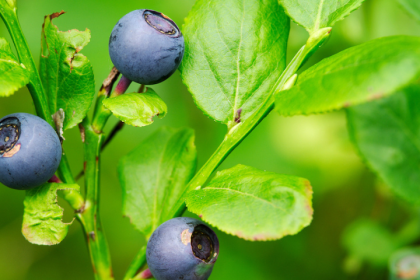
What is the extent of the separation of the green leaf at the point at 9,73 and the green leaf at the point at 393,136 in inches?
43.8

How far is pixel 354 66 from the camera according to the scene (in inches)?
29.5

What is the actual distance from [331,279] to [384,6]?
6.04ft

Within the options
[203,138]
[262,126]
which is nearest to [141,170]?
[203,138]

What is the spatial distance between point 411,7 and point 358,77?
33.4 inches

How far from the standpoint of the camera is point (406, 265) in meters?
1.81

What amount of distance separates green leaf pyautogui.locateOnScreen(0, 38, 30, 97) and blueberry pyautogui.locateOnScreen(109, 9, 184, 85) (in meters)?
0.20

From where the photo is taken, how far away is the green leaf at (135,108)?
0.83 metres

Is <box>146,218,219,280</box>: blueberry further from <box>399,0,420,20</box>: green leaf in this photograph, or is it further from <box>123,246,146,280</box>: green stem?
<box>399,0,420,20</box>: green leaf

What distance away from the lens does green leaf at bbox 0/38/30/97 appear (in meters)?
0.74

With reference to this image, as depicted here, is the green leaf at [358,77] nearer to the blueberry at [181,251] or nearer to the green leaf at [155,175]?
the blueberry at [181,251]

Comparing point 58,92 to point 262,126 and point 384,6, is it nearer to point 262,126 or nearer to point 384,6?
point 262,126

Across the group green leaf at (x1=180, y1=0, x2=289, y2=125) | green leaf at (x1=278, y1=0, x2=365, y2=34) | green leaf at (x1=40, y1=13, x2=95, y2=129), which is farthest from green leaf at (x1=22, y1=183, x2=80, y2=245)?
green leaf at (x1=278, y1=0, x2=365, y2=34)

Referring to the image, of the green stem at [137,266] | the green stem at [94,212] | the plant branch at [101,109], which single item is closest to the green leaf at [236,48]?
the plant branch at [101,109]

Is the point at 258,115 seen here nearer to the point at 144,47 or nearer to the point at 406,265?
the point at 144,47
